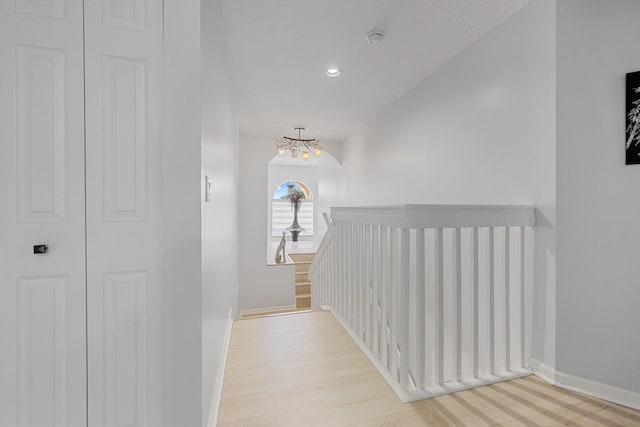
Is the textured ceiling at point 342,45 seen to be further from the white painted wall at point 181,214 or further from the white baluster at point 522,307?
the white baluster at point 522,307

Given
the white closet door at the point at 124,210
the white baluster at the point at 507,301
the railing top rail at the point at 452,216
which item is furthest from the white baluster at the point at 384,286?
the white closet door at the point at 124,210

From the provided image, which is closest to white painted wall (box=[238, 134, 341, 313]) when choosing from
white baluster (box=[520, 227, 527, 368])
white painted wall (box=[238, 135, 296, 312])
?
white painted wall (box=[238, 135, 296, 312])

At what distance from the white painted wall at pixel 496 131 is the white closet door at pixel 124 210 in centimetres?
208

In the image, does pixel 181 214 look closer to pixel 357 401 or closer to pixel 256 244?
pixel 357 401

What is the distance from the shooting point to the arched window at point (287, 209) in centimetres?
807

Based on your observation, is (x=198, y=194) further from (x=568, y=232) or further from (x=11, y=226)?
(x=568, y=232)

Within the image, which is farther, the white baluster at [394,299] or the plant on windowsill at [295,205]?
the plant on windowsill at [295,205]

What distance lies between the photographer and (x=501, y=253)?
5.62 ft

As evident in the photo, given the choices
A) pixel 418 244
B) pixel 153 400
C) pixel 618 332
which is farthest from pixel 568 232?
pixel 153 400

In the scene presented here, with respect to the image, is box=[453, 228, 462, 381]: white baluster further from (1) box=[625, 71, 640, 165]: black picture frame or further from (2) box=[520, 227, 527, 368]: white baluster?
(1) box=[625, 71, 640, 165]: black picture frame

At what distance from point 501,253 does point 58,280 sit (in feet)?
7.47

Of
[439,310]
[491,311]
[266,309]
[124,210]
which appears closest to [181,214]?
[124,210]

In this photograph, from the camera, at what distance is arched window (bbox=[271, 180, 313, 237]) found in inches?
318

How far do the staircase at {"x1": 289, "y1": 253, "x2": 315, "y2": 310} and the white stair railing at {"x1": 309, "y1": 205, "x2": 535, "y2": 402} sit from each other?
3.03 metres
